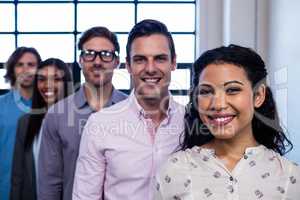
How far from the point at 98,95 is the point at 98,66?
5.6 inches

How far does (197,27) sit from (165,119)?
1702mm

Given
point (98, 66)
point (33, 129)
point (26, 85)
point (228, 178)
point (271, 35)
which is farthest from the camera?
point (271, 35)

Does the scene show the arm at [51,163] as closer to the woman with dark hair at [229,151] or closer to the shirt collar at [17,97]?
the shirt collar at [17,97]

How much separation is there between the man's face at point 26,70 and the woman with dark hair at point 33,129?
10 centimetres

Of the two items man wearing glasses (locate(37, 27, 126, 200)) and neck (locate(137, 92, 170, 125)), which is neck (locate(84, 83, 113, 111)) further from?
neck (locate(137, 92, 170, 125))

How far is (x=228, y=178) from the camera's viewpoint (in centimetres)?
126

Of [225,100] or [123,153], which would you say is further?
[123,153]

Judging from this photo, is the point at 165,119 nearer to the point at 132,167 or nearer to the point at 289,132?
the point at 132,167

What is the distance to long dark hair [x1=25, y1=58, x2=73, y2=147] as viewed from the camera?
2.25 metres

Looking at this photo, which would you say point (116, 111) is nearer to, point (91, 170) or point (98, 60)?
point (91, 170)

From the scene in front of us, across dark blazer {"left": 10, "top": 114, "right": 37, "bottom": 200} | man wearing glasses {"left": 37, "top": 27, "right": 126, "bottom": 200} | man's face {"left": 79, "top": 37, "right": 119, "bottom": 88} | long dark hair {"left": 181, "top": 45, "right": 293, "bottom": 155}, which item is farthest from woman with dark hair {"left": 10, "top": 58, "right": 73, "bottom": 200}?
long dark hair {"left": 181, "top": 45, "right": 293, "bottom": 155}

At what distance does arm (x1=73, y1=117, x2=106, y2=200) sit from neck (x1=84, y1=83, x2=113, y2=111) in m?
0.39

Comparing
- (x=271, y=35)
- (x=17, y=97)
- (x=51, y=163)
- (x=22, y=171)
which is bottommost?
(x=22, y=171)

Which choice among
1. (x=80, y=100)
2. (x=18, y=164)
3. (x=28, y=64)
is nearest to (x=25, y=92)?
(x=28, y=64)
